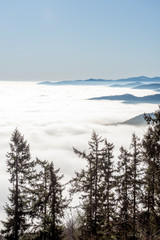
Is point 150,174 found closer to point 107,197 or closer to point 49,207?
point 107,197

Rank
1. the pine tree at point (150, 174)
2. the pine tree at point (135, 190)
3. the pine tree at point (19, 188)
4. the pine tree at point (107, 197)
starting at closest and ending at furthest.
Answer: the pine tree at point (135, 190), the pine tree at point (107, 197), the pine tree at point (150, 174), the pine tree at point (19, 188)

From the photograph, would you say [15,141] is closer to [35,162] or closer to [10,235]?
[35,162]

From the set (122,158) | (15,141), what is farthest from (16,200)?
(122,158)

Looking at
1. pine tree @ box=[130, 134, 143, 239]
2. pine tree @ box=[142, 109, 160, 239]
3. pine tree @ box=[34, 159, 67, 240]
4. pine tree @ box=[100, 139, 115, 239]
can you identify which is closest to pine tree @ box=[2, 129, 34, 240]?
pine tree @ box=[34, 159, 67, 240]

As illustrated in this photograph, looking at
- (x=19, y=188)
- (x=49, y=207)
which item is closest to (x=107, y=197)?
(x=49, y=207)

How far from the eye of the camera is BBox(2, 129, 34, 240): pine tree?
20297 millimetres

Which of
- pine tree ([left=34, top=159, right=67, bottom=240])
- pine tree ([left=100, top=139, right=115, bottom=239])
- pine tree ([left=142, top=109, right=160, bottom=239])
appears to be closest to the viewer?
pine tree ([left=100, top=139, right=115, bottom=239])

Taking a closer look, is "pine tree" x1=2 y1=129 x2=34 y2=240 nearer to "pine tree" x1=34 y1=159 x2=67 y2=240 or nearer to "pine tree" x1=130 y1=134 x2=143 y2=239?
"pine tree" x1=34 y1=159 x2=67 y2=240

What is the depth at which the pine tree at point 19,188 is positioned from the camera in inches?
799

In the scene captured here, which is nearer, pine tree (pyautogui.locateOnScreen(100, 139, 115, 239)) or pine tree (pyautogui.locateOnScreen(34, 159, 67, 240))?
pine tree (pyautogui.locateOnScreen(100, 139, 115, 239))

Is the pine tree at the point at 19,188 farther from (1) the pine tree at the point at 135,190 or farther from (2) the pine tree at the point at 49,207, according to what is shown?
(1) the pine tree at the point at 135,190

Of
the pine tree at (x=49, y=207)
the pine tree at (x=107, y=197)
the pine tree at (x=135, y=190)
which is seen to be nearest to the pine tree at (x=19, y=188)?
the pine tree at (x=49, y=207)

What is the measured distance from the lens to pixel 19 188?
67.4 feet

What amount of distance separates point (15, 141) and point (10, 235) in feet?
29.6
